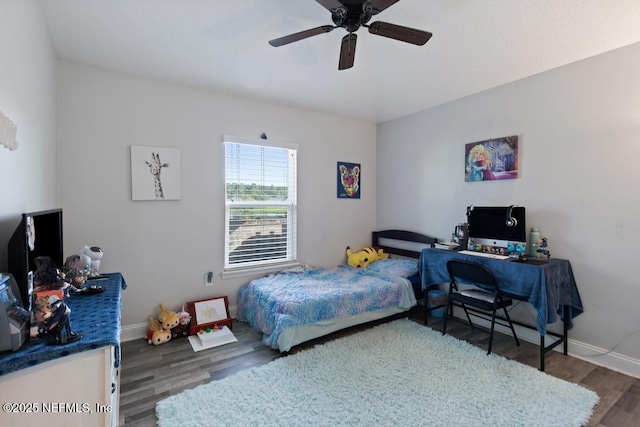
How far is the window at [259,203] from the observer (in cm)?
338

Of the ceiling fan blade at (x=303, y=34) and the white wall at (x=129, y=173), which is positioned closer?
the ceiling fan blade at (x=303, y=34)

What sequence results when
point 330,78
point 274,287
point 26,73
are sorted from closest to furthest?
1. point 26,73
2. point 330,78
3. point 274,287

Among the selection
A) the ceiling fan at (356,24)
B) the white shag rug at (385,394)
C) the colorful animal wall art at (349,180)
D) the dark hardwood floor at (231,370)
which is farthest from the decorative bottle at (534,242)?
the colorful animal wall art at (349,180)

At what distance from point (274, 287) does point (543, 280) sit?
2.36m

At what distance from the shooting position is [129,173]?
281cm

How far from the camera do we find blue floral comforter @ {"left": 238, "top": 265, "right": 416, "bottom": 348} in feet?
8.70

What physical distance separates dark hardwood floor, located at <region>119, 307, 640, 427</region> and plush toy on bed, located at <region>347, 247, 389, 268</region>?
1163 millimetres

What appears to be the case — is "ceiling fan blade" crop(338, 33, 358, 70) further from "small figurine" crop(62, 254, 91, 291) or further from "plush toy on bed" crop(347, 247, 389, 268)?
"plush toy on bed" crop(347, 247, 389, 268)

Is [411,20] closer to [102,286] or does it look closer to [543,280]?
[543,280]

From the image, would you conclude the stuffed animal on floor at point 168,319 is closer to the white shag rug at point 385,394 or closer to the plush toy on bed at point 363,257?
the white shag rug at point 385,394

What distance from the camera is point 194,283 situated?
10.3 feet

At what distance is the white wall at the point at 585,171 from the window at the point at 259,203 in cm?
212

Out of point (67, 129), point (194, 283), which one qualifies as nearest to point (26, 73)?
point (67, 129)

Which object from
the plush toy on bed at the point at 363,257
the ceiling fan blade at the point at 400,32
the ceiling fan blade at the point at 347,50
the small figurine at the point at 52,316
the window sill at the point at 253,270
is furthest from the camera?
the plush toy on bed at the point at 363,257
